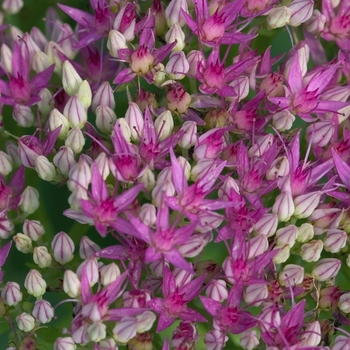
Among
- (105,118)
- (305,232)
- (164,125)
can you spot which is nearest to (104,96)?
(105,118)

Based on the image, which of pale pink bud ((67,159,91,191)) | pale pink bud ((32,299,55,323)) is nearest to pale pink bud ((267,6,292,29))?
pale pink bud ((67,159,91,191))

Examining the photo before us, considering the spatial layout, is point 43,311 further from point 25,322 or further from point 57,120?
point 57,120

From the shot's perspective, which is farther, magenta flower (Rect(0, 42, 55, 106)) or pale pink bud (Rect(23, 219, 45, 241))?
magenta flower (Rect(0, 42, 55, 106))

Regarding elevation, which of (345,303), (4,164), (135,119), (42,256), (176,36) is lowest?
(345,303)

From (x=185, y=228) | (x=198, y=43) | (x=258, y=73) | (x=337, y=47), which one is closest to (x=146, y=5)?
(x=198, y=43)

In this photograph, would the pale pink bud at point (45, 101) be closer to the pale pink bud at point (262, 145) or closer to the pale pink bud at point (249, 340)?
the pale pink bud at point (262, 145)

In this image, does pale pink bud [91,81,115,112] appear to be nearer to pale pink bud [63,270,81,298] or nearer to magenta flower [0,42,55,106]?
magenta flower [0,42,55,106]
